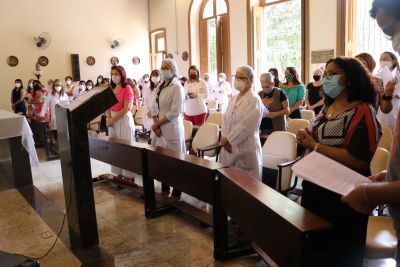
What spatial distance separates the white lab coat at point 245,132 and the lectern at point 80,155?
117 centimetres

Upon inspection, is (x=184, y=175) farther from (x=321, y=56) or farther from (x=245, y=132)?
(x=321, y=56)

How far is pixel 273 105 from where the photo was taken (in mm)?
4594

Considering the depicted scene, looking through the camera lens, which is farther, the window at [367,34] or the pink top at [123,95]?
the window at [367,34]

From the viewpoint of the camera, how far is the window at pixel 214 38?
1051cm

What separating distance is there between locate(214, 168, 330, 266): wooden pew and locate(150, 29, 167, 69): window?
11686 millimetres

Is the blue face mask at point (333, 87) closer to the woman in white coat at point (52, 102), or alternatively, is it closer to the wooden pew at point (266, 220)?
the wooden pew at point (266, 220)

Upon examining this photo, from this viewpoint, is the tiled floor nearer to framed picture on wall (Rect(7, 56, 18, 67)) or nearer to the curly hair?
the curly hair

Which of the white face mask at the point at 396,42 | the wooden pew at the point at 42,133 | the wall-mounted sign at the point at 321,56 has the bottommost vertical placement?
the wooden pew at the point at 42,133

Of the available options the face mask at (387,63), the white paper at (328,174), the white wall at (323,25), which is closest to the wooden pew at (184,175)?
the white paper at (328,174)

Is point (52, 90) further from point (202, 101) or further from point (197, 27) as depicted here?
point (197, 27)

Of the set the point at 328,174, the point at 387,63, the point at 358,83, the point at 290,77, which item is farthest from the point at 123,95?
the point at 328,174

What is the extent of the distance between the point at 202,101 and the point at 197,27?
6153mm

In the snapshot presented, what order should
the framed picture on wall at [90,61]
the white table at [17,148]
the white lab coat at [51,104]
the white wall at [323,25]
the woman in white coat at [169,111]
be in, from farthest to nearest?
the framed picture on wall at [90,61] → the white lab coat at [51,104] → the white wall at [323,25] → the white table at [17,148] → the woman in white coat at [169,111]

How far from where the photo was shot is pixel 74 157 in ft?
8.59
